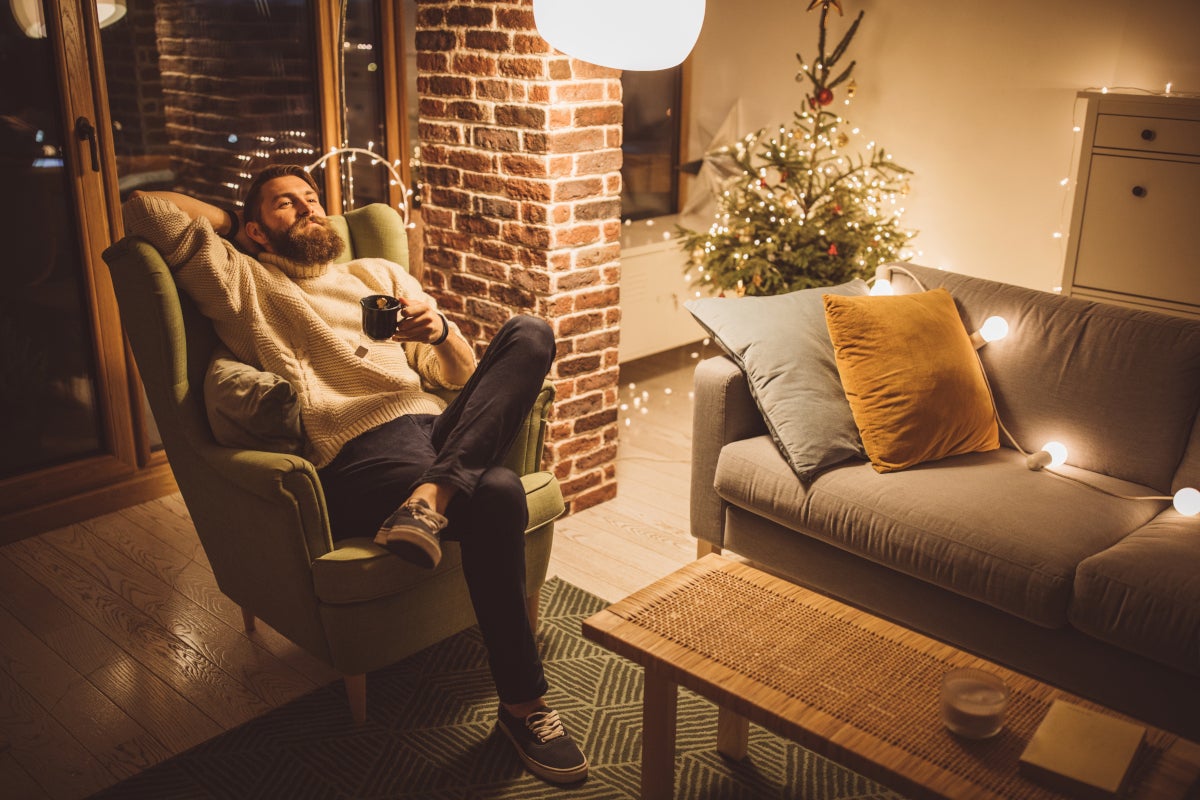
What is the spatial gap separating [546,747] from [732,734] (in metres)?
0.39

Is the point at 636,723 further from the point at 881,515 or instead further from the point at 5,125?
the point at 5,125

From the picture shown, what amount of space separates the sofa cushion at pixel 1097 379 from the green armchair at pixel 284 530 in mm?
1223

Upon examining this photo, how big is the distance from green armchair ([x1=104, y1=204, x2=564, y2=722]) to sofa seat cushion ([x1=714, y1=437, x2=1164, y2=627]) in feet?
1.86

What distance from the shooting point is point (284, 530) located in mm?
2180

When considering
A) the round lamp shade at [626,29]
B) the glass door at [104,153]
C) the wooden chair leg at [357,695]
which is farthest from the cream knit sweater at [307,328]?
the glass door at [104,153]

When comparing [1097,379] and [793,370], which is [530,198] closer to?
[793,370]

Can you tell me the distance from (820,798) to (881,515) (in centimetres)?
65

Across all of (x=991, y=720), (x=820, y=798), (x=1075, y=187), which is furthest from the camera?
(x=1075, y=187)

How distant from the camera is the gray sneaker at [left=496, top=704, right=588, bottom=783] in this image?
2143mm

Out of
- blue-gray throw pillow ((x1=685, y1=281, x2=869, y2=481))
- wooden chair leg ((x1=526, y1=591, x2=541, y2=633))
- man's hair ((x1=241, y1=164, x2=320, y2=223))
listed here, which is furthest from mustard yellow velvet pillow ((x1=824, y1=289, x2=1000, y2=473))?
man's hair ((x1=241, y1=164, x2=320, y2=223))

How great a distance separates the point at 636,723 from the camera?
2.33m

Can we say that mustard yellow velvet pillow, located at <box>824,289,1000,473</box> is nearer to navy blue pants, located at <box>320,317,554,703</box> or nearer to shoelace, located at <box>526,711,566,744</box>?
navy blue pants, located at <box>320,317,554,703</box>

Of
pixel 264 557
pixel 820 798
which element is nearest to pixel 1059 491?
pixel 820 798

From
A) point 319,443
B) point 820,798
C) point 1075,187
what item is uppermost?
point 1075,187
